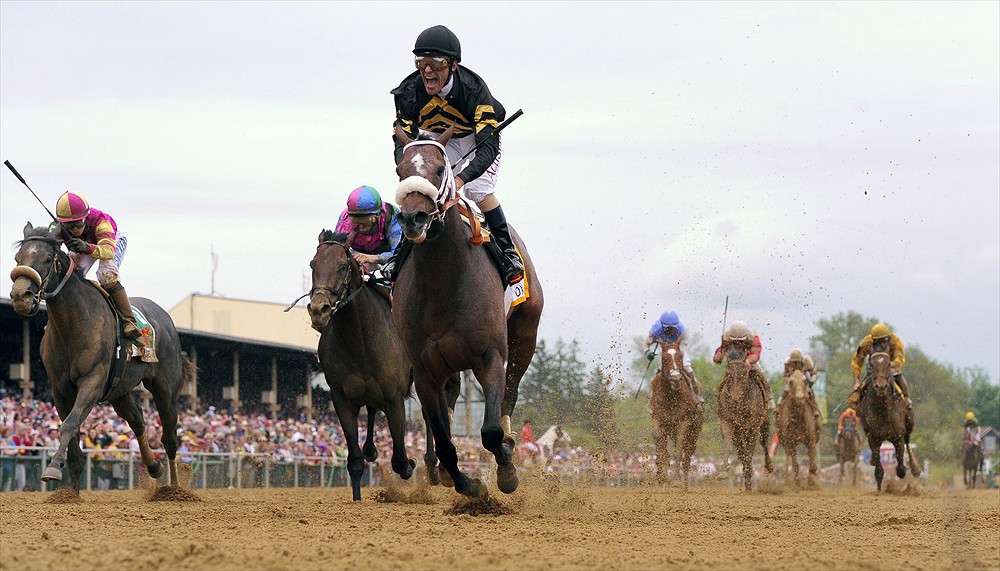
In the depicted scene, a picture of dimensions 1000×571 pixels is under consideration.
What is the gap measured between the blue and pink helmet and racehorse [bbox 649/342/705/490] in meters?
7.11

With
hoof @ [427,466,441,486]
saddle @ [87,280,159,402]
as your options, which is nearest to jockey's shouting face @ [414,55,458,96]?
saddle @ [87,280,159,402]

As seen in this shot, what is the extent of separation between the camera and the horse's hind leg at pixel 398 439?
39.3 ft

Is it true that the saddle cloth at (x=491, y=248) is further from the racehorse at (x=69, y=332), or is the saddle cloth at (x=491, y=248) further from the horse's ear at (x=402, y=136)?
the racehorse at (x=69, y=332)

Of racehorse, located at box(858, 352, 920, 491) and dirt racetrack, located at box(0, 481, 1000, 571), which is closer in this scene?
dirt racetrack, located at box(0, 481, 1000, 571)

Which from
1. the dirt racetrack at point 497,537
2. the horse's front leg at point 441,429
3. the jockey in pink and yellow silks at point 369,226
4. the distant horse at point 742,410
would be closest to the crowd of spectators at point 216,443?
the distant horse at point 742,410

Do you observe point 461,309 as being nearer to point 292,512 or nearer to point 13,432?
point 292,512

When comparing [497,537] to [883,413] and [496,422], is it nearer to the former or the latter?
[496,422]

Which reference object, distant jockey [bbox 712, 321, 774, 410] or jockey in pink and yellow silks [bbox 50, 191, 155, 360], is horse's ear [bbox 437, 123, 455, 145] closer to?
jockey in pink and yellow silks [bbox 50, 191, 155, 360]

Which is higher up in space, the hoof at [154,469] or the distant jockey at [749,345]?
the distant jockey at [749,345]

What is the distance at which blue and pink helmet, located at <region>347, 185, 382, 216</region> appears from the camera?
12.5m

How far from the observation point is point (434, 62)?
907 centimetres

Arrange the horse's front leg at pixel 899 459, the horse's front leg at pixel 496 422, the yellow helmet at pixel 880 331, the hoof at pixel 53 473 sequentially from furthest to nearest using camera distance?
1. the yellow helmet at pixel 880 331
2. the horse's front leg at pixel 899 459
3. the hoof at pixel 53 473
4. the horse's front leg at pixel 496 422

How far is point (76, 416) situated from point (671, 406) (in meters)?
9.67

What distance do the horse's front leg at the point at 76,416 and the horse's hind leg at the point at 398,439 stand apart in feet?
8.89
